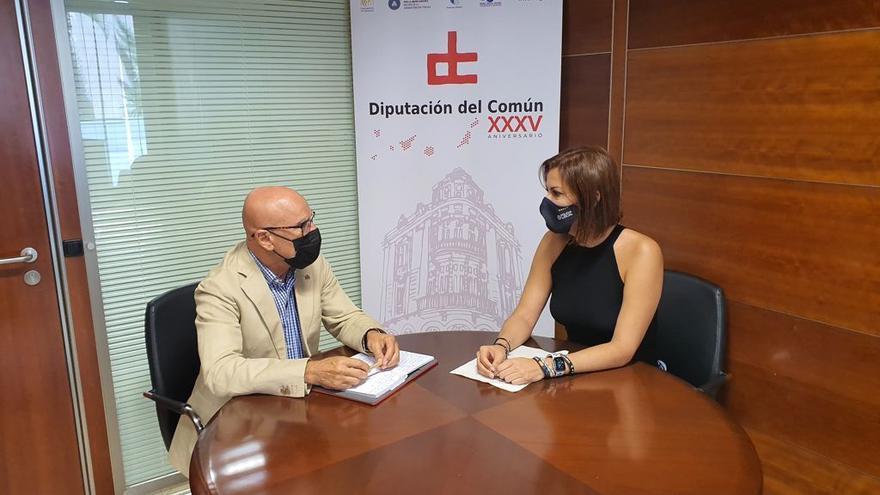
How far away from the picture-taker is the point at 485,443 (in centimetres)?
154

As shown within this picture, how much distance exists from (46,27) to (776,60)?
266cm

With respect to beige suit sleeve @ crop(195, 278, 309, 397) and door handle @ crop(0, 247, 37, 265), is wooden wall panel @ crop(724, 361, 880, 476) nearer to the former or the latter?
beige suit sleeve @ crop(195, 278, 309, 397)

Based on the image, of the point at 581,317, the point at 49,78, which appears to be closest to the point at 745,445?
the point at 581,317

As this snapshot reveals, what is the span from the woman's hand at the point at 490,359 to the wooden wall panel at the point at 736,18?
1.46m

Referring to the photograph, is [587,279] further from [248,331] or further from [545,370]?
[248,331]

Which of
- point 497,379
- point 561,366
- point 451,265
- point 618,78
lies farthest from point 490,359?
point 618,78

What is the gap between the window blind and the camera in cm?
265

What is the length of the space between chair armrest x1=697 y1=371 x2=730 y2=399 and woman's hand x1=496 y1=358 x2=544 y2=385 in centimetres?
64

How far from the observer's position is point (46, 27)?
2438 millimetres

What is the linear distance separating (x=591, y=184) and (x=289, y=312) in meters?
1.08

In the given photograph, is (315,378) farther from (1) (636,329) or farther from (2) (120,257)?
(2) (120,257)

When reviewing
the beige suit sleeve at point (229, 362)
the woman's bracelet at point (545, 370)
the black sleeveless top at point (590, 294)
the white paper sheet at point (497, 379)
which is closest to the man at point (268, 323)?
the beige suit sleeve at point (229, 362)

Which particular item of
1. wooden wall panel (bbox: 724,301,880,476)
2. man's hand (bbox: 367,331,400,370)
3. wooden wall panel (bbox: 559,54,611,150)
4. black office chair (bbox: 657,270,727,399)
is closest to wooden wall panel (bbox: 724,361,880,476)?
wooden wall panel (bbox: 724,301,880,476)

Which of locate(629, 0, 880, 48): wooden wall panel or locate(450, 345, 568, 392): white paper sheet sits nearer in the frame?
locate(450, 345, 568, 392): white paper sheet
